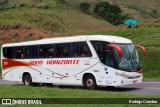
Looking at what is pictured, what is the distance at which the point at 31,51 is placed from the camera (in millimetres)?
25750

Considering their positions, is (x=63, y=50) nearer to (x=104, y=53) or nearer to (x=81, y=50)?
(x=81, y=50)

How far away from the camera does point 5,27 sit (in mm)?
60562

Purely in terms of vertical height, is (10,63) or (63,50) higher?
(63,50)

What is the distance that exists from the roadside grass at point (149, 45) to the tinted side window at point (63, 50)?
30.3ft

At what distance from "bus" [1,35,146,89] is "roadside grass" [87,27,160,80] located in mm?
9060

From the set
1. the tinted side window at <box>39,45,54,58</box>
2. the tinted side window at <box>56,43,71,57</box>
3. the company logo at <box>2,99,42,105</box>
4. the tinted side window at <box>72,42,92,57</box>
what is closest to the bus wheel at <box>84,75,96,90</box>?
the tinted side window at <box>72,42,92,57</box>

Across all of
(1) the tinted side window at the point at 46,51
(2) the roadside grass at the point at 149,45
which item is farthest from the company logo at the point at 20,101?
(2) the roadside grass at the point at 149,45

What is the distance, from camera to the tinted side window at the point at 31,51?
25.4m

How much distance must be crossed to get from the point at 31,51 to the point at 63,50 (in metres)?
3.00

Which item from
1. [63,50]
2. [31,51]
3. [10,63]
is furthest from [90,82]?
[10,63]

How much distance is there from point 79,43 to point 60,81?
2.84m

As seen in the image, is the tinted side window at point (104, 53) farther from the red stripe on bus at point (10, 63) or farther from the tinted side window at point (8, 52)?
the tinted side window at point (8, 52)

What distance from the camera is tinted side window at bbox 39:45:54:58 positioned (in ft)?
79.9

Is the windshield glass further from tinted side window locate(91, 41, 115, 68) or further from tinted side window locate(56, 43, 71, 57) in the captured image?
tinted side window locate(56, 43, 71, 57)
